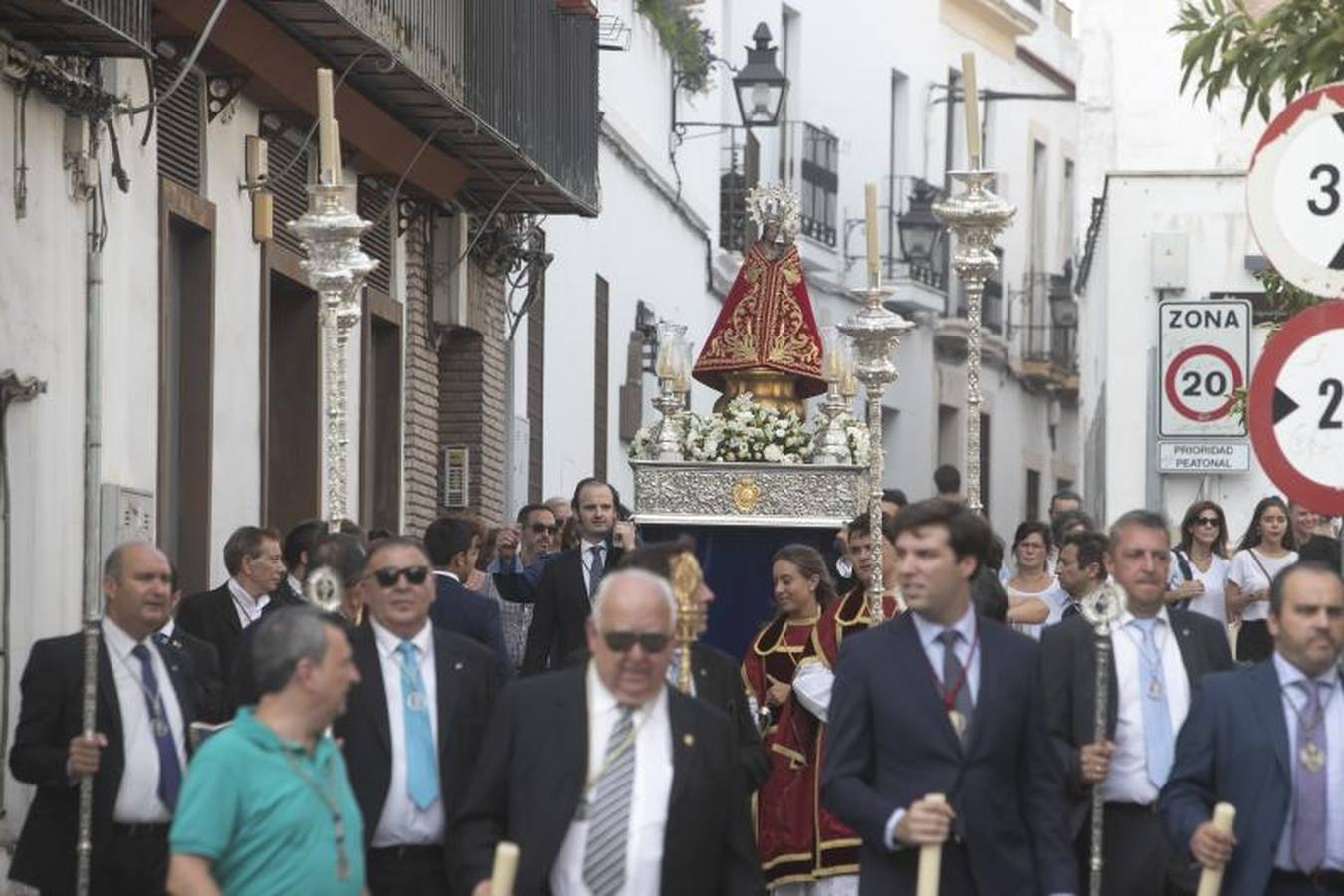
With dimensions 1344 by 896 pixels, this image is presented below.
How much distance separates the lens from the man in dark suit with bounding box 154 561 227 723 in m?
11.6

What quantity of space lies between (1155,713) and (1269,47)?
278 centimetres

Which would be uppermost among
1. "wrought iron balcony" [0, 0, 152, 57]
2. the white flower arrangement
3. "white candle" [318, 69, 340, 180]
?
"wrought iron balcony" [0, 0, 152, 57]

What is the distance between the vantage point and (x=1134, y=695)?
10945 mm

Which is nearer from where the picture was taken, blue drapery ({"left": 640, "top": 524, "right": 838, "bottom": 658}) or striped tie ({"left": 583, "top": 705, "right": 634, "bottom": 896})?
striped tie ({"left": 583, "top": 705, "right": 634, "bottom": 896})

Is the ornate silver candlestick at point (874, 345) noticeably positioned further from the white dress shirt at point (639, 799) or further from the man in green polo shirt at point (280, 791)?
the man in green polo shirt at point (280, 791)

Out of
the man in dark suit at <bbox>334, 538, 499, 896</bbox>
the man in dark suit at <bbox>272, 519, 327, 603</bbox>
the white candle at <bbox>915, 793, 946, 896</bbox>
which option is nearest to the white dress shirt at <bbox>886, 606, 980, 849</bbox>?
the white candle at <bbox>915, 793, 946, 896</bbox>

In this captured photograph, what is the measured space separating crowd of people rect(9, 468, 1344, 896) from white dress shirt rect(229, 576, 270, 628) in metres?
1.55

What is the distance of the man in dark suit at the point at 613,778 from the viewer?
9391 mm

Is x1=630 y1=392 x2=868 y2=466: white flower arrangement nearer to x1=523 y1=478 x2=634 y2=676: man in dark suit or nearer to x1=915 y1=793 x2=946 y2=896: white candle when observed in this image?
x1=523 y1=478 x2=634 y2=676: man in dark suit

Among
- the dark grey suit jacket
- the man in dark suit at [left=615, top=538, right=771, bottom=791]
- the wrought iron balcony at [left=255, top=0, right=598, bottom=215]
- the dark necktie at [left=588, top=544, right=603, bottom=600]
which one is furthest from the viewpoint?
the wrought iron balcony at [left=255, top=0, right=598, bottom=215]

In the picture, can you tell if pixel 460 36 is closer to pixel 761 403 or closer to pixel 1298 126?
pixel 761 403

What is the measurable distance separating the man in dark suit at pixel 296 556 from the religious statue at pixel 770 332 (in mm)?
6413

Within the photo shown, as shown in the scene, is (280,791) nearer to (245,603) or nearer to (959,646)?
(959,646)

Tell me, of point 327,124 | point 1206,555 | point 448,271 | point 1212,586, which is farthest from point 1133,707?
point 448,271
